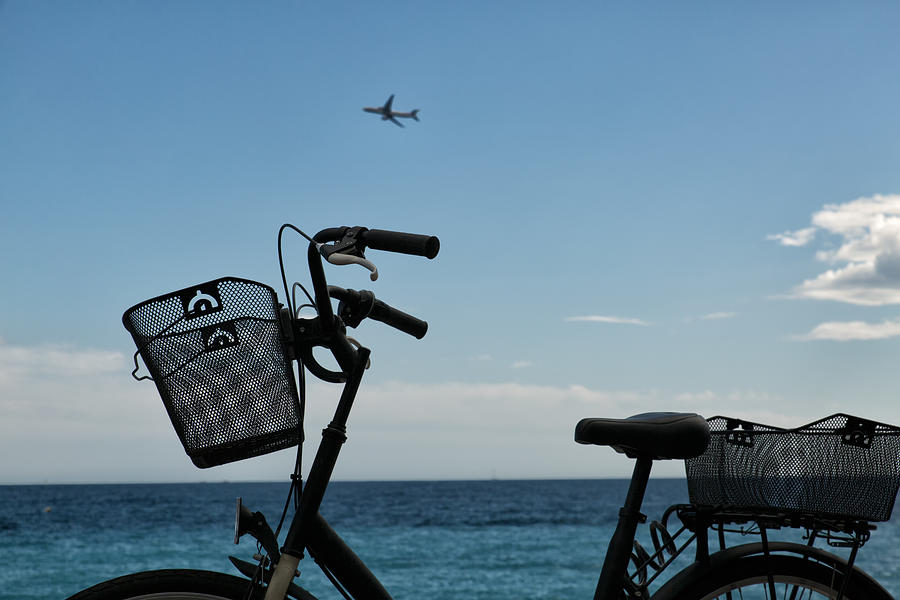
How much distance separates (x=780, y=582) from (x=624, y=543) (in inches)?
18.7

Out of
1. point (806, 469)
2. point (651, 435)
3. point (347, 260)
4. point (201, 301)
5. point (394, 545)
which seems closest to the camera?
point (201, 301)

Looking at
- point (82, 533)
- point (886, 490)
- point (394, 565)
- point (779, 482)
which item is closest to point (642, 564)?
point (779, 482)

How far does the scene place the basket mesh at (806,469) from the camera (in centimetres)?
210

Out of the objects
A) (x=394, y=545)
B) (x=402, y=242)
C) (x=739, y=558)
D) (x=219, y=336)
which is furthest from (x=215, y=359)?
(x=394, y=545)

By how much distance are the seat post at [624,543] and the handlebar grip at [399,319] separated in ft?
2.09

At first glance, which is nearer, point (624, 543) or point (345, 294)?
point (345, 294)

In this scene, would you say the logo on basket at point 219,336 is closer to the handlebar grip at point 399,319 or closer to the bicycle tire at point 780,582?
the handlebar grip at point 399,319

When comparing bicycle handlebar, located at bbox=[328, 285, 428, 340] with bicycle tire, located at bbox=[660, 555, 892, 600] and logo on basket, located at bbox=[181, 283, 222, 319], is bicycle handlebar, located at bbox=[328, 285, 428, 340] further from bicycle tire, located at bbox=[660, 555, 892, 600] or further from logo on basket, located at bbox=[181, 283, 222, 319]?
bicycle tire, located at bbox=[660, 555, 892, 600]

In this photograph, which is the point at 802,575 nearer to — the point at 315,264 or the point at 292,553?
the point at 292,553

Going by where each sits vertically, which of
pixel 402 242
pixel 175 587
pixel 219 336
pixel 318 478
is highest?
pixel 402 242

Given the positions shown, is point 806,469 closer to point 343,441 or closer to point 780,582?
point 780,582

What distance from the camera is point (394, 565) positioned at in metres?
24.2

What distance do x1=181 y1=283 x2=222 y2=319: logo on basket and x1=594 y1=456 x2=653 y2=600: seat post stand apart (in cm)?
107

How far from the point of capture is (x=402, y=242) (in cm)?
164
